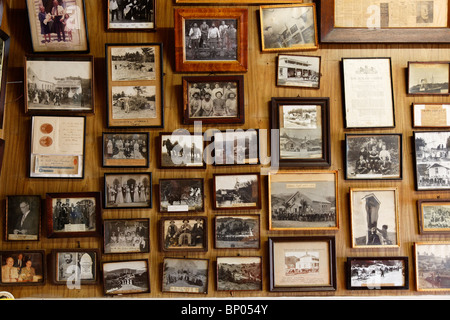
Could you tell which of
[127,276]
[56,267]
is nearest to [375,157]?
[127,276]

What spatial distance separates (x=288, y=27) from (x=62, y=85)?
1.26 meters

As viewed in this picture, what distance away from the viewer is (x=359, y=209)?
2.09 meters

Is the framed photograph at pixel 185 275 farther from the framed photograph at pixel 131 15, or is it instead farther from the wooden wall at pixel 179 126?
the framed photograph at pixel 131 15

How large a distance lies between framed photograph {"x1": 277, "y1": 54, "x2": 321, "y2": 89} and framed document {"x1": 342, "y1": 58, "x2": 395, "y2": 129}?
0.16 m

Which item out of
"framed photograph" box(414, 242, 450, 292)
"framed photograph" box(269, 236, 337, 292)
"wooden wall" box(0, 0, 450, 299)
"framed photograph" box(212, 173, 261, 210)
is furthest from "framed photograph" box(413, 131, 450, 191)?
"framed photograph" box(212, 173, 261, 210)

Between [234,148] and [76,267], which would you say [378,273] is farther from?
[76,267]

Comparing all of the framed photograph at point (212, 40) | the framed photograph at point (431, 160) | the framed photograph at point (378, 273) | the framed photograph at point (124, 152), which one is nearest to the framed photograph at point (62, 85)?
the framed photograph at point (124, 152)

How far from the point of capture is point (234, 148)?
2.08 metres

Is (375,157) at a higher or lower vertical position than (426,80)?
lower

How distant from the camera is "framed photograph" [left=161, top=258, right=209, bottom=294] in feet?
6.80

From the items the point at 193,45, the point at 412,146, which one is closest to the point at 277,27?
the point at 193,45

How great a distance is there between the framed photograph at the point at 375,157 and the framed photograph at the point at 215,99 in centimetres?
62

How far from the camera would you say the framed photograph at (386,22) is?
2.09 meters

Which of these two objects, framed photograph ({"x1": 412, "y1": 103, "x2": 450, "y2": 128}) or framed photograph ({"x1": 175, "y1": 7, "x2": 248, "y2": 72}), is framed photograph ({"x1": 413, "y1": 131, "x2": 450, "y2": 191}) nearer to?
framed photograph ({"x1": 412, "y1": 103, "x2": 450, "y2": 128})
